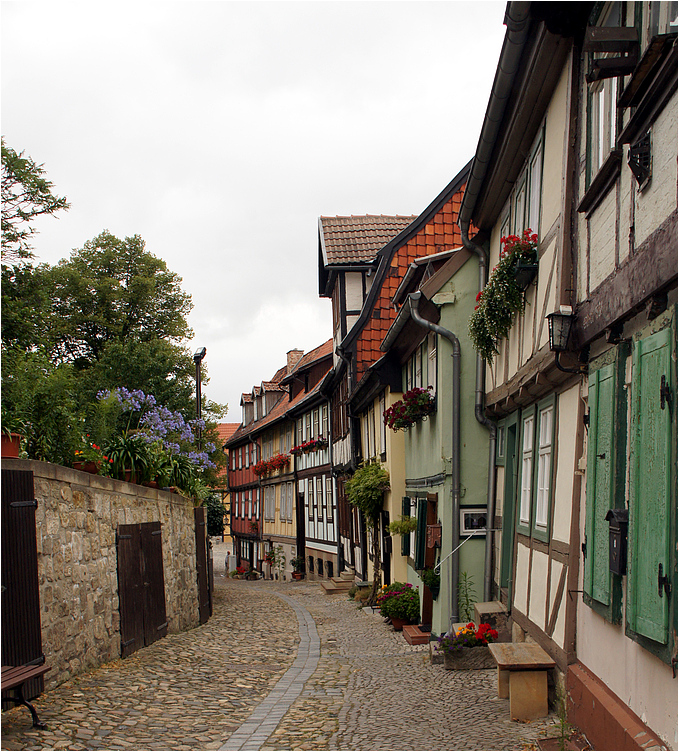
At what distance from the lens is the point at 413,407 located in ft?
40.9

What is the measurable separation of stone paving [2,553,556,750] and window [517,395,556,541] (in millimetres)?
1667

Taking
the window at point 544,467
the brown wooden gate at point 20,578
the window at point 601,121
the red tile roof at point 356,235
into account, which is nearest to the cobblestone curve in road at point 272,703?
the brown wooden gate at point 20,578

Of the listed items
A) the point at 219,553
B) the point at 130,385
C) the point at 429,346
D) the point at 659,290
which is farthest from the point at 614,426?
the point at 219,553

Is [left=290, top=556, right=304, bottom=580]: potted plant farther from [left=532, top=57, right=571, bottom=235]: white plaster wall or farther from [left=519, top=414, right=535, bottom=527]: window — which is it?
[left=532, top=57, right=571, bottom=235]: white plaster wall

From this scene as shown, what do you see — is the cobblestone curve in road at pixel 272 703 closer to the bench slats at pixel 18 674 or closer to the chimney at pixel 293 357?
the bench slats at pixel 18 674

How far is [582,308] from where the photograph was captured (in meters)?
6.25

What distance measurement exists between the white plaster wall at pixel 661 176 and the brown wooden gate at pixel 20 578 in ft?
17.5

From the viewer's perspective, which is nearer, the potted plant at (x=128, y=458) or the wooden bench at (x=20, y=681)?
the wooden bench at (x=20, y=681)

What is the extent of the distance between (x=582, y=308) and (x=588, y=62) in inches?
70.7

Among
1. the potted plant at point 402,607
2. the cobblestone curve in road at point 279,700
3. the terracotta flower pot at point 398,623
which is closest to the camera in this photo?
the cobblestone curve in road at point 279,700

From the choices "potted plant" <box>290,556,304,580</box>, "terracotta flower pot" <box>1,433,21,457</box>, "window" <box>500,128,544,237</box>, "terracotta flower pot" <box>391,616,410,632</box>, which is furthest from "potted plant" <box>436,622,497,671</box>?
"potted plant" <box>290,556,304,580</box>

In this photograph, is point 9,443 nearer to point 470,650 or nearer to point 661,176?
point 470,650

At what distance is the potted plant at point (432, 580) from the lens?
1205 centimetres

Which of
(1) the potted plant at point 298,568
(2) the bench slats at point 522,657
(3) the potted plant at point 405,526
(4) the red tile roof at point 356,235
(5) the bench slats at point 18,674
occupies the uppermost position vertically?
(4) the red tile roof at point 356,235
